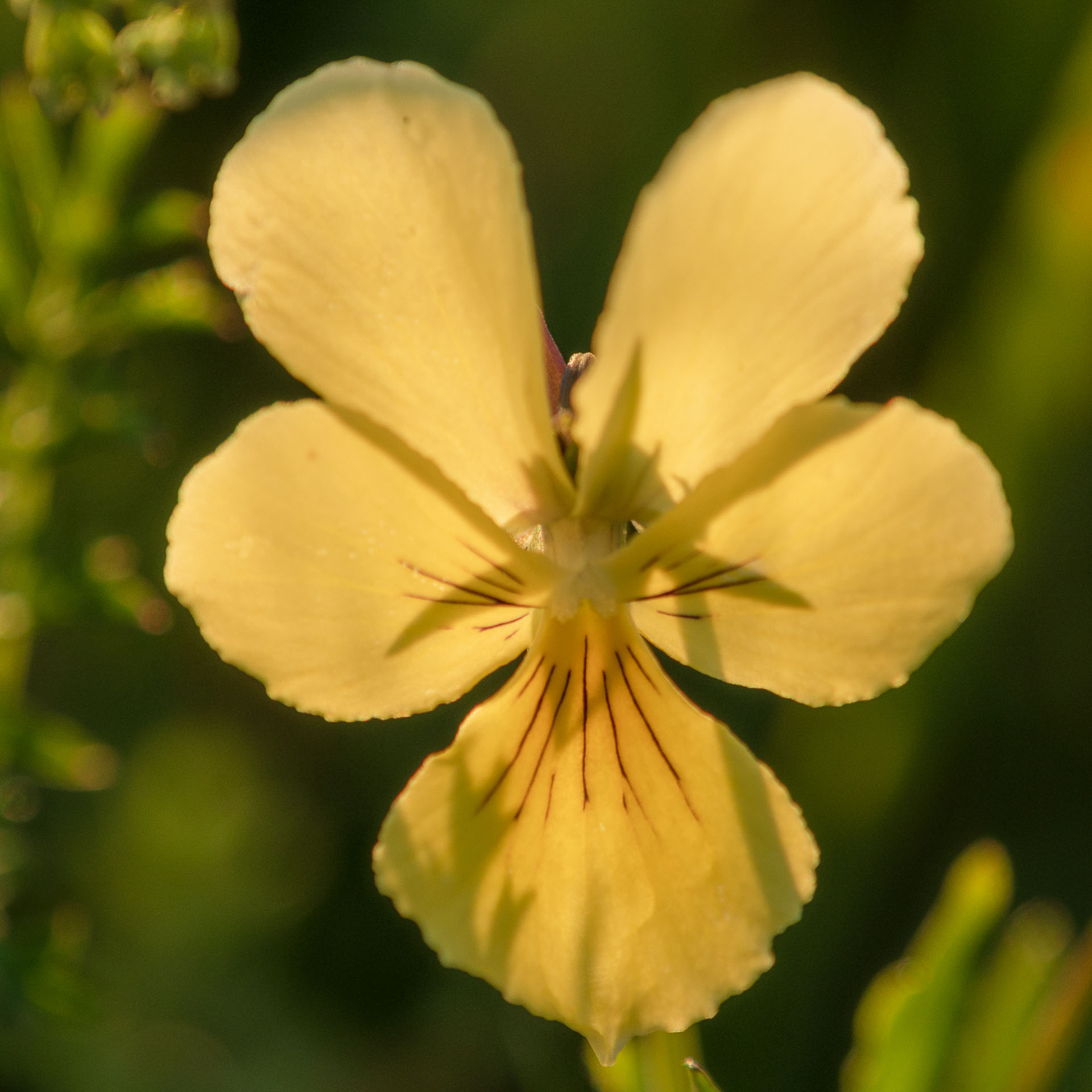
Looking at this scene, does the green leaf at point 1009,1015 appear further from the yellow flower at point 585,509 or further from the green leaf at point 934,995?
the yellow flower at point 585,509

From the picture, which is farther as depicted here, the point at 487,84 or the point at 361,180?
the point at 487,84

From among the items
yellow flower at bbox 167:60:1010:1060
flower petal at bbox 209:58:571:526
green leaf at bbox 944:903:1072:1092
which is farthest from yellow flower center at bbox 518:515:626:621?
green leaf at bbox 944:903:1072:1092

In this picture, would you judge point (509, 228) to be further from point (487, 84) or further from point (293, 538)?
point (487, 84)

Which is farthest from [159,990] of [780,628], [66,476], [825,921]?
[780,628]

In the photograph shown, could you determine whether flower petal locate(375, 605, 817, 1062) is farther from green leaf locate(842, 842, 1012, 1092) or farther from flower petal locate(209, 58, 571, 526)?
green leaf locate(842, 842, 1012, 1092)

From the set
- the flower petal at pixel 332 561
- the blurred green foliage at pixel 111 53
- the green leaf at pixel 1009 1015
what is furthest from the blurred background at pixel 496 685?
the flower petal at pixel 332 561

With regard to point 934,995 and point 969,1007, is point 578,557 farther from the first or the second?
point 969,1007

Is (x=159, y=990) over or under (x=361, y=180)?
under

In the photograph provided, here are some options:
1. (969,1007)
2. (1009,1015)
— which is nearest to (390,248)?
(1009,1015)

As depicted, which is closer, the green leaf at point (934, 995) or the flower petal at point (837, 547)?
the flower petal at point (837, 547)
